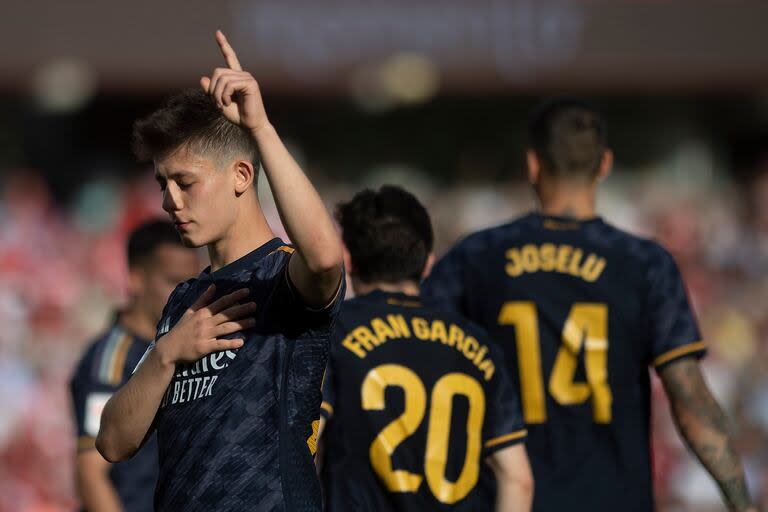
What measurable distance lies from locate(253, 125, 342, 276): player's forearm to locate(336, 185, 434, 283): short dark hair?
5.03 ft

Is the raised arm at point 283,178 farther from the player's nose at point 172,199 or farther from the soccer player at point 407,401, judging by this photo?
the soccer player at point 407,401

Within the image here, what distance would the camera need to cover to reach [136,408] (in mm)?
3135

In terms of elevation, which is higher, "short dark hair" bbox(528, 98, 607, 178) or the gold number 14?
"short dark hair" bbox(528, 98, 607, 178)

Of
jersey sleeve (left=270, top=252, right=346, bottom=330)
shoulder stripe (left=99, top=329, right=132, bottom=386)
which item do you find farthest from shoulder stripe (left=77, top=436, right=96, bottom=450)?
jersey sleeve (left=270, top=252, right=346, bottom=330)

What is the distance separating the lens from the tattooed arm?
15.2 ft

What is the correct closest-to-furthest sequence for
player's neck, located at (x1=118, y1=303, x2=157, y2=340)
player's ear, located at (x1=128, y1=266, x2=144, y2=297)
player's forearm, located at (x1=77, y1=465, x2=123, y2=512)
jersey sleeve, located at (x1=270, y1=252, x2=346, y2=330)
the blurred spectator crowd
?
jersey sleeve, located at (x1=270, y1=252, x2=346, y2=330)
player's forearm, located at (x1=77, y1=465, x2=123, y2=512)
player's neck, located at (x1=118, y1=303, x2=157, y2=340)
player's ear, located at (x1=128, y1=266, x2=144, y2=297)
the blurred spectator crowd

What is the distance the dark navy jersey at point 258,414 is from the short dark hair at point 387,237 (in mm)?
1196

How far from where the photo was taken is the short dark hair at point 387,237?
14.2ft

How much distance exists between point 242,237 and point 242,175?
0.15m

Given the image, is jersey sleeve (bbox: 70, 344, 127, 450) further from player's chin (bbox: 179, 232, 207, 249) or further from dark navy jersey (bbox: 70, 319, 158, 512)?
player's chin (bbox: 179, 232, 207, 249)

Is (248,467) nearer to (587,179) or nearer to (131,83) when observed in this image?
(587,179)

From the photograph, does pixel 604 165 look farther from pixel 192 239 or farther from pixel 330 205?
pixel 330 205

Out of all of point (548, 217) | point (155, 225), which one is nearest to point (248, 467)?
point (548, 217)

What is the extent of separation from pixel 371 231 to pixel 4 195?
1428cm
